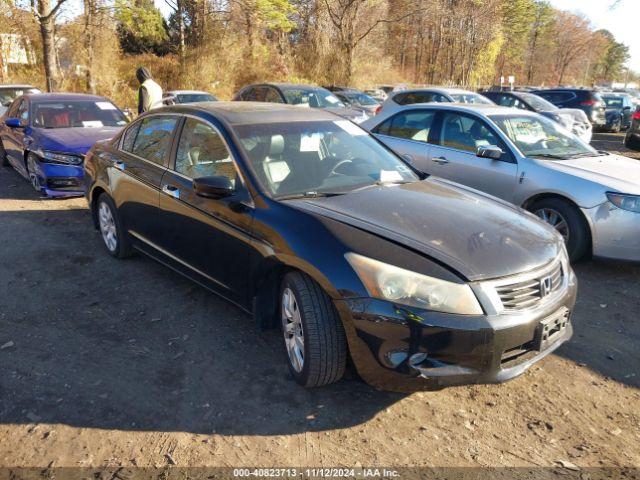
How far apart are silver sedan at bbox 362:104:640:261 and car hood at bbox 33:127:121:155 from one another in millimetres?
4139

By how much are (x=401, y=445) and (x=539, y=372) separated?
48.9 inches

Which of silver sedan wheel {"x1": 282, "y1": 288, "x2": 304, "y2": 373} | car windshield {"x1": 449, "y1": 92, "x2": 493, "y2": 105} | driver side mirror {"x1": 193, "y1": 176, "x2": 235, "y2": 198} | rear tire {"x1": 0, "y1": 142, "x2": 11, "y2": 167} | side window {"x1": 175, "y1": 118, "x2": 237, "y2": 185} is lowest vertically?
silver sedan wheel {"x1": 282, "y1": 288, "x2": 304, "y2": 373}

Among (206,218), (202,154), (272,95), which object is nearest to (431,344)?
(206,218)

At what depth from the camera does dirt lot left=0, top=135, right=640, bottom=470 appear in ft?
8.98

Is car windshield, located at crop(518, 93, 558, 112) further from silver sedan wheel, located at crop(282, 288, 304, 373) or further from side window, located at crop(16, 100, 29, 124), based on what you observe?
silver sedan wheel, located at crop(282, 288, 304, 373)

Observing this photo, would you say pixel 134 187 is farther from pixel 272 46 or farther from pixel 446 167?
pixel 272 46

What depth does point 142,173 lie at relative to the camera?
464 centimetres

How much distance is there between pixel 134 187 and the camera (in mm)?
4758

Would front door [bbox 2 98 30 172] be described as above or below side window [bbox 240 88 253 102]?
below

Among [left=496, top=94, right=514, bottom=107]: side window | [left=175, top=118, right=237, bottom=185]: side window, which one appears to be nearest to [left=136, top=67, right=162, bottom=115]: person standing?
[left=175, top=118, right=237, bottom=185]: side window

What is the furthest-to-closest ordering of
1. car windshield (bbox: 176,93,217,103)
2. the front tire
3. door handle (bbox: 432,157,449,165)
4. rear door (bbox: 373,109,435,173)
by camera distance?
1. car windshield (bbox: 176,93,217,103)
2. rear door (bbox: 373,109,435,173)
3. door handle (bbox: 432,157,449,165)
4. the front tire

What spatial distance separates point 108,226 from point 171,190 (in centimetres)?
171

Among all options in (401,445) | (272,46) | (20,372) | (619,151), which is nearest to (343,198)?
(401,445)

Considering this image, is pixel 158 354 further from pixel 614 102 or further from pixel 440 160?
pixel 614 102
